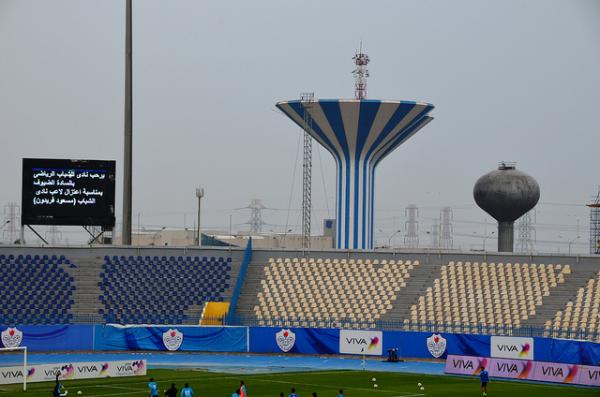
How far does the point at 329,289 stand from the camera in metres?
79.0

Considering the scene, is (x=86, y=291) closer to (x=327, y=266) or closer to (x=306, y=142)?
(x=327, y=266)

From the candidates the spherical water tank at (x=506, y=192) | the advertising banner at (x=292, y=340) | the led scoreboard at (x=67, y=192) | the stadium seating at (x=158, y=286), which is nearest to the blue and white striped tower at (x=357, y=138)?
the spherical water tank at (x=506, y=192)

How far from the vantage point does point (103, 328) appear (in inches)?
2815

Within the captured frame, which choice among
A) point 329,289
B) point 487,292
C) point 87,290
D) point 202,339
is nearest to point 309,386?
point 202,339

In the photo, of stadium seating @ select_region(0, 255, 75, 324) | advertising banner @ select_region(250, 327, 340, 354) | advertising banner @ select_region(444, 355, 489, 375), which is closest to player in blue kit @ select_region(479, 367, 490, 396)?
advertising banner @ select_region(444, 355, 489, 375)

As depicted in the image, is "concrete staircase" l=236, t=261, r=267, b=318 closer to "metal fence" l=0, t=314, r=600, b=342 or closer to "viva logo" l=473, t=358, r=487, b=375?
"metal fence" l=0, t=314, r=600, b=342

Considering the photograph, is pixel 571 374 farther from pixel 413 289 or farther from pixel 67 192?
pixel 67 192

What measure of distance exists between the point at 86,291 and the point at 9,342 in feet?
33.5

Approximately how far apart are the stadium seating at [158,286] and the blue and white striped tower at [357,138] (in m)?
14.4

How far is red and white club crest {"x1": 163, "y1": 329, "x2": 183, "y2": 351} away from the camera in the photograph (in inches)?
2815

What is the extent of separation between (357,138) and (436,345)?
26848 millimetres

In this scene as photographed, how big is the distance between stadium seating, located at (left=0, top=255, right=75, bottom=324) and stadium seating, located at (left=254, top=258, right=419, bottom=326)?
12.4 m

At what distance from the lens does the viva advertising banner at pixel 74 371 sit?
179ft

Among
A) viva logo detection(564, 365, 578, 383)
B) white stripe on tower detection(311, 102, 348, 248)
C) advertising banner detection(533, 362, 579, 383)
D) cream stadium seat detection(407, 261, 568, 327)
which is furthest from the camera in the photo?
white stripe on tower detection(311, 102, 348, 248)
